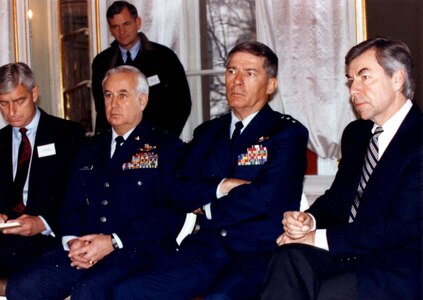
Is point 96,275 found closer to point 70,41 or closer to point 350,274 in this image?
point 350,274

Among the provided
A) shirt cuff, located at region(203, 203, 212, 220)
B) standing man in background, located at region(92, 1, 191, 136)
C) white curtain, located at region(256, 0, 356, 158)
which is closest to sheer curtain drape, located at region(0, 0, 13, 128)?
standing man in background, located at region(92, 1, 191, 136)

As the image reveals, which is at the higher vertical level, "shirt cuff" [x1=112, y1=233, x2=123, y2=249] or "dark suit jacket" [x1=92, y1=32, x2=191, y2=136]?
"dark suit jacket" [x1=92, y1=32, x2=191, y2=136]

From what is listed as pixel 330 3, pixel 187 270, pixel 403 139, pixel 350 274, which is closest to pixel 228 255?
pixel 187 270

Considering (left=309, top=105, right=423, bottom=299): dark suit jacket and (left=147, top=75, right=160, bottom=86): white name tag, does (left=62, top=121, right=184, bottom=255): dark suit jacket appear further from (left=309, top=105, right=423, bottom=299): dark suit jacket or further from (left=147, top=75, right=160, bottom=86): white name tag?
(left=147, top=75, right=160, bottom=86): white name tag

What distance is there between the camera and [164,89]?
4.79 meters

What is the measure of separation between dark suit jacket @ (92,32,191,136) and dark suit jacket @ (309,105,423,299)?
1978 millimetres

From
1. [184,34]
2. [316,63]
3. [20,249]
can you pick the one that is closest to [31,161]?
[20,249]

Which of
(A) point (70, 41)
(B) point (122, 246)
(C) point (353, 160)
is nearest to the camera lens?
(C) point (353, 160)

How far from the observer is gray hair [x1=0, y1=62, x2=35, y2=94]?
13.0ft

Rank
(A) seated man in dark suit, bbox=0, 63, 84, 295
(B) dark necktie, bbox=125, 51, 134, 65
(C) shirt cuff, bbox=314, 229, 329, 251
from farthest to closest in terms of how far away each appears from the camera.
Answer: (B) dark necktie, bbox=125, 51, 134, 65, (A) seated man in dark suit, bbox=0, 63, 84, 295, (C) shirt cuff, bbox=314, 229, 329, 251

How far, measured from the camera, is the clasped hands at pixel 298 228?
2.94 m

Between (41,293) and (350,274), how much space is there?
1.48 meters

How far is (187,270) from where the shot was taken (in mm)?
3254

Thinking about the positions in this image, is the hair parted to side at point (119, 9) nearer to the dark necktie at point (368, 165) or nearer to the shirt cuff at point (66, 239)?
the shirt cuff at point (66, 239)
